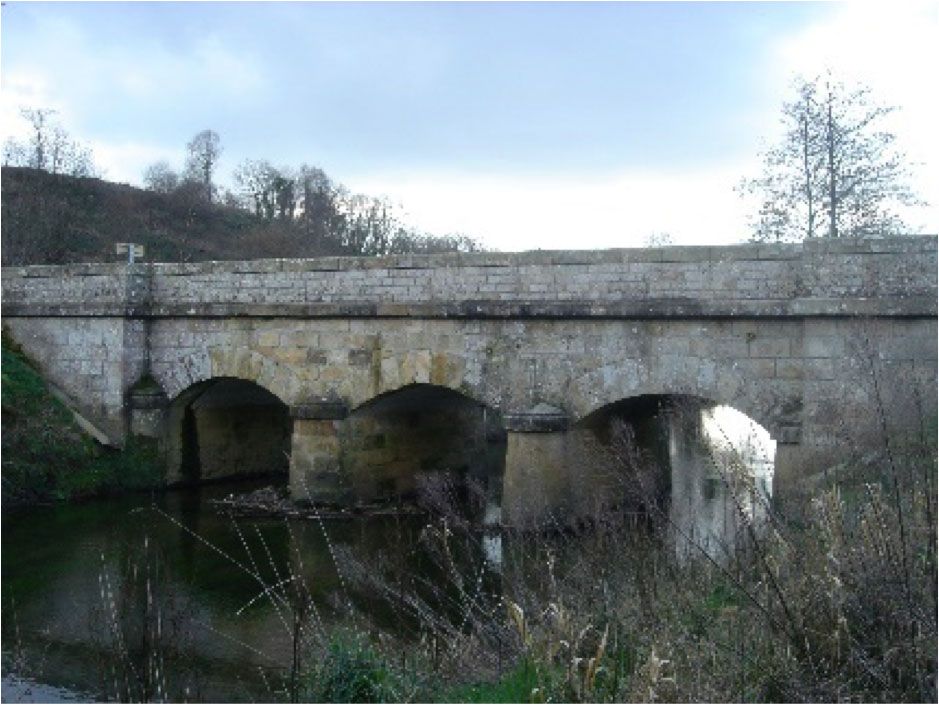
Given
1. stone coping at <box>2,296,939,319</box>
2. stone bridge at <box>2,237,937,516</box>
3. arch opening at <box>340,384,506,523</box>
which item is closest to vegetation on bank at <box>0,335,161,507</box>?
stone bridge at <box>2,237,937,516</box>

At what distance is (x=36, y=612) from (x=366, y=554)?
299cm

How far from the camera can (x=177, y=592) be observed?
28.0 ft

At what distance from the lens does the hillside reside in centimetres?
2616

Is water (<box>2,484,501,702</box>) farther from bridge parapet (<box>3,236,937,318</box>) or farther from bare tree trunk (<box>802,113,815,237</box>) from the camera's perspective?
bare tree trunk (<box>802,113,815,237</box>)

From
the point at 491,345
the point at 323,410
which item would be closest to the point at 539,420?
the point at 491,345

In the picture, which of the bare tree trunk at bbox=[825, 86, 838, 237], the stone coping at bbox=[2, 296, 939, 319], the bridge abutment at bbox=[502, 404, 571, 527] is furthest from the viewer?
the bare tree trunk at bbox=[825, 86, 838, 237]

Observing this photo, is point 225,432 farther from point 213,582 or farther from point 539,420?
point 539,420

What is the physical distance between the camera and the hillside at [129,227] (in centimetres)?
2616

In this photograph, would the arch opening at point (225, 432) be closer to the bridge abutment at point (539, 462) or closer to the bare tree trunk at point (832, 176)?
the bridge abutment at point (539, 462)

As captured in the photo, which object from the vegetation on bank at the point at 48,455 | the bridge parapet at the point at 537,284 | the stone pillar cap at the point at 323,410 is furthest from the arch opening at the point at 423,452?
the vegetation on bank at the point at 48,455

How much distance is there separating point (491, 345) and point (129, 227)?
24035 mm

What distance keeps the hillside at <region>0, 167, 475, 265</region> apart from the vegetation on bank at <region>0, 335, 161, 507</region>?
1213cm

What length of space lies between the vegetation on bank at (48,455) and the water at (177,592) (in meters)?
0.40

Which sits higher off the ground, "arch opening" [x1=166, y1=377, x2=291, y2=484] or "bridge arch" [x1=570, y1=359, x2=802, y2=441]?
"bridge arch" [x1=570, y1=359, x2=802, y2=441]
